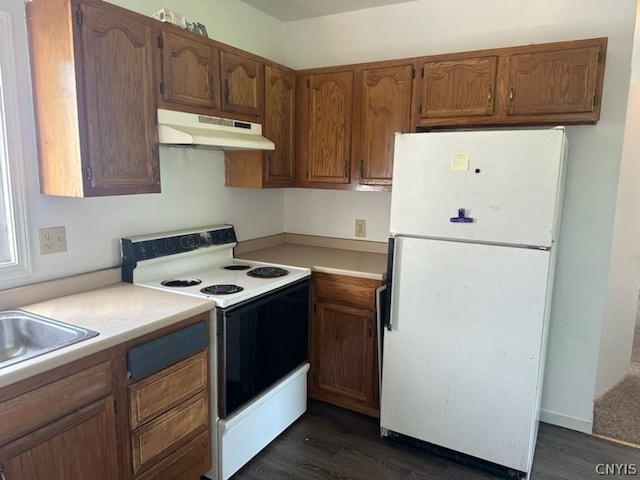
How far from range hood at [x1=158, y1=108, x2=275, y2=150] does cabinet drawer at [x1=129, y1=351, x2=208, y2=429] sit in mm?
965

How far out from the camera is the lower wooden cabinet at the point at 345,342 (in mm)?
2539

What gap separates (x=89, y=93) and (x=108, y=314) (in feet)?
2.81

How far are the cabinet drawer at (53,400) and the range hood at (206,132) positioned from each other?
102 centimetres

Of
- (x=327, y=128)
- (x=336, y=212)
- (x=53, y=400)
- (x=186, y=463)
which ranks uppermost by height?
(x=327, y=128)

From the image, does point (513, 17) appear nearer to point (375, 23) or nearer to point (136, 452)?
point (375, 23)

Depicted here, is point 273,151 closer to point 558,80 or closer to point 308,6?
point 308,6

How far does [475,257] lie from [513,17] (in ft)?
4.79

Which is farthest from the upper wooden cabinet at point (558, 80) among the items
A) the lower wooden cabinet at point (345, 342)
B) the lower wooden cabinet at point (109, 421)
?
the lower wooden cabinet at point (109, 421)

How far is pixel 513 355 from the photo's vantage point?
80.4 inches

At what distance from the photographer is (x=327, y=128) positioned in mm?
2850

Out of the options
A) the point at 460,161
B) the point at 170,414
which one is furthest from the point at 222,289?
the point at 460,161

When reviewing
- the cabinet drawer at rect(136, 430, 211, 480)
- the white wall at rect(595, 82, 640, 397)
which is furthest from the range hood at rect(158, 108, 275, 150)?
the white wall at rect(595, 82, 640, 397)

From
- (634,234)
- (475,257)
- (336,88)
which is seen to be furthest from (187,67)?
(634,234)

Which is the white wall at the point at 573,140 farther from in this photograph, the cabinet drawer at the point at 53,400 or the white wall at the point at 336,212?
the cabinet drawer at the point at 53,400
